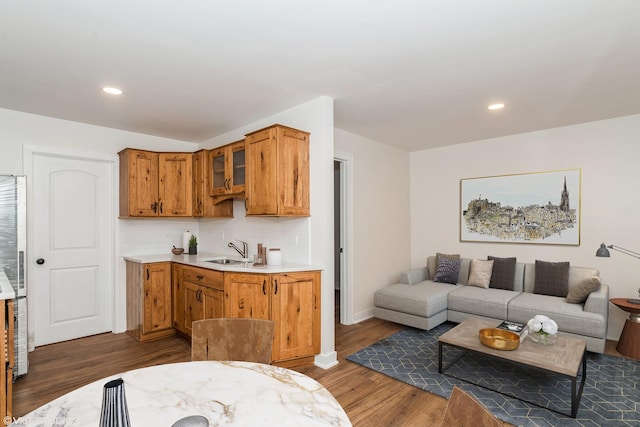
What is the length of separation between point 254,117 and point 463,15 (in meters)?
2.43

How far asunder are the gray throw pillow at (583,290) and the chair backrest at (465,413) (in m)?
3.52

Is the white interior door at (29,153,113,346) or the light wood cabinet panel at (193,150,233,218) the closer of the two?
the white interior door at (29,153,113,346)

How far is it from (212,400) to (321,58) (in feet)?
7.28

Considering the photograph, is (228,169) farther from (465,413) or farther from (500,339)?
(465,413)

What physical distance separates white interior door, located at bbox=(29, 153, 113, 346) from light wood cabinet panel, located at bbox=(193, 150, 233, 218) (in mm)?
1025

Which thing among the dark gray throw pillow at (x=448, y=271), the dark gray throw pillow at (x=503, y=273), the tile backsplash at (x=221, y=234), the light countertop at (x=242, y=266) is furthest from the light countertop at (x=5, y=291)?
the dark gray throw pillow at (x=503, y=273)

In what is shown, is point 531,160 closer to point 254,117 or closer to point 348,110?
point 348,110

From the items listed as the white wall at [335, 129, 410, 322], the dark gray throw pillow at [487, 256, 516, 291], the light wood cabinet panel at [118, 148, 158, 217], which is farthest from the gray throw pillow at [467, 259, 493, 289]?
the light wood cabinet panel at [118, 148, 158, 217]

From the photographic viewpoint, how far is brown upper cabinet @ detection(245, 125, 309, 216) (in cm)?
318

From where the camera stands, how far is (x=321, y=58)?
7.97ft

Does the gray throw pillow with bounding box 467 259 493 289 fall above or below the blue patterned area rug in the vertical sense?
above

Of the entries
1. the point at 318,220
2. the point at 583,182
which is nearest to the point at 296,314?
the point at 318,220

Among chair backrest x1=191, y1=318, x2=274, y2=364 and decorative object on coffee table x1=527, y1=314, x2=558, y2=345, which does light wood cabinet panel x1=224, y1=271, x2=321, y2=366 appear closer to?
chair backrest x1=191, y1=318, x2=274, y2=364

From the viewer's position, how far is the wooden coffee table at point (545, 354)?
7.58 ft
